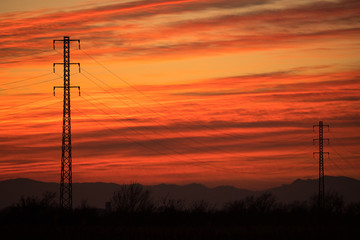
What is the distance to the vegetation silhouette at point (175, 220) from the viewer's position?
58.9 metres

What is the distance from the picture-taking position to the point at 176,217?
269 ft

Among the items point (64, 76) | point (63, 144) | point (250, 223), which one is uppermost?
point (64, 76)

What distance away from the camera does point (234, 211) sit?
91125 millimetres

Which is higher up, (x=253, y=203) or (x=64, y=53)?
(x=64, y=53)

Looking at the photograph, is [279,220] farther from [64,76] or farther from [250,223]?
[64,76]

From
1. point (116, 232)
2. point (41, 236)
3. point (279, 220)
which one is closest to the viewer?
point (41, 236)

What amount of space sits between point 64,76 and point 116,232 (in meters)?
16.1

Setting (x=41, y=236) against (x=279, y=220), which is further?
(x=279, y=220)

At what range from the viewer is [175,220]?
81.1m

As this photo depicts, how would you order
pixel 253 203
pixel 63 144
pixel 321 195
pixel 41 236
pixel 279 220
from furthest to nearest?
pixel 321 195 < pixel 253 203 < pixel 279 220 < pixel 63 144 < pixel 41 236

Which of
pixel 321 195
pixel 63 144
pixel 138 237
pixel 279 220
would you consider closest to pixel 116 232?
pixel 138 237

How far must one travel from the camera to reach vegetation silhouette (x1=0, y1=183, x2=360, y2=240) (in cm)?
5891

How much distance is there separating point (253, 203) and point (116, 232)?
38800mm

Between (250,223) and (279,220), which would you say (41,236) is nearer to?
(250,223)
